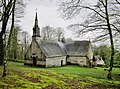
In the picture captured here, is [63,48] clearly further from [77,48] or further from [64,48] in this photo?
[77,48]

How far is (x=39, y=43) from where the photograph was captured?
46.2 meters

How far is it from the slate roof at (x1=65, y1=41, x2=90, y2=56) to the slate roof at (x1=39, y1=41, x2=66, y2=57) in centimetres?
305

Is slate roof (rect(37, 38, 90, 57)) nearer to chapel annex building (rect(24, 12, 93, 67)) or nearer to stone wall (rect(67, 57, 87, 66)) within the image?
chapel annex building (rect(24, 12, 93, 67))

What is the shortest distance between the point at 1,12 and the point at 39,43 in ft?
70.8

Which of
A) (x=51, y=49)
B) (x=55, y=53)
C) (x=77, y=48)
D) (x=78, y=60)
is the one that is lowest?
(x=78, y=60)

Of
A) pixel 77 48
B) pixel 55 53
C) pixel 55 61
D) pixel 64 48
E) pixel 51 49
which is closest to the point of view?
pixel 55 61

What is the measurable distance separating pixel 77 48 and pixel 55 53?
10.4m

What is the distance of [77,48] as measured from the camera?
56938 millimetres

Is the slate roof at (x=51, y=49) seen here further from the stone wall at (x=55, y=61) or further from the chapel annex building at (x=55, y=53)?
the stone wall at (x=55, y=61)

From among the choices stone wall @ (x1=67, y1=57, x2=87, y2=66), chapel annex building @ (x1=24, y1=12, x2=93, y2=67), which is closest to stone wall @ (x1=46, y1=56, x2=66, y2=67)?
chapel annex building @ (x1=24, y1=12, x2=93, y2=67)

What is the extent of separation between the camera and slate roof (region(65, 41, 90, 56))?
54.9 meters

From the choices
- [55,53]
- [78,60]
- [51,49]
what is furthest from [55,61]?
[78,60]

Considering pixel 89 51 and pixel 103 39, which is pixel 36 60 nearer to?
pixel 89 51

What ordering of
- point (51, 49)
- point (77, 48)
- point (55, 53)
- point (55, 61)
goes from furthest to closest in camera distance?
point (77, 48), point (55, 53), point (51, 49), point (55, 61)
